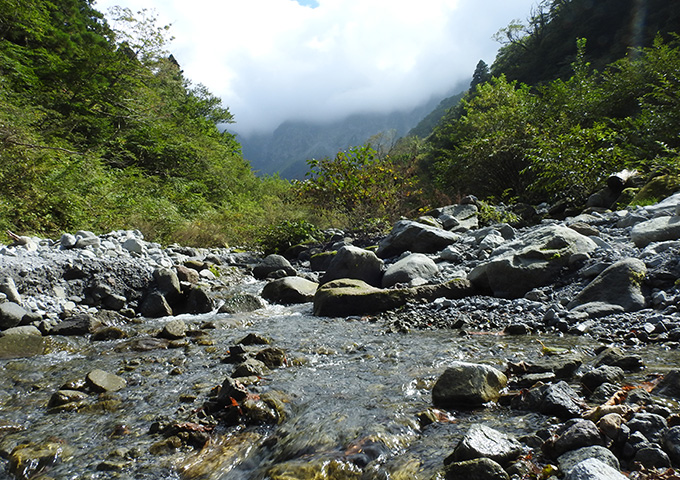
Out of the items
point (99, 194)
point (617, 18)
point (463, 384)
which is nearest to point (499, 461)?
point (463, 384)

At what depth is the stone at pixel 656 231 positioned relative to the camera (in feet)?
15.3

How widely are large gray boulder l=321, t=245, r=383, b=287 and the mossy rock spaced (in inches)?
203

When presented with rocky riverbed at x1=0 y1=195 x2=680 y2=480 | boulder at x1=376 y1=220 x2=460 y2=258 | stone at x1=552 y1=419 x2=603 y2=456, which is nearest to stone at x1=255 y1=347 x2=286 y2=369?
rocky riverbed at x1=0 y1=195 x2=680 y2=480

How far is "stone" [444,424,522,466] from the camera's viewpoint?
1.56m

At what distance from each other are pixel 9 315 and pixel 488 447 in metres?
5.21

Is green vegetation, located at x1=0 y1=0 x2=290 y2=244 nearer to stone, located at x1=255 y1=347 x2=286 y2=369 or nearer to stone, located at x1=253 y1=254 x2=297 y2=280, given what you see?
stone, located at x1=253 y1=254 x2=297 y2=280

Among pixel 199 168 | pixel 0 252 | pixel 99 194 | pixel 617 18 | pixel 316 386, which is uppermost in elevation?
pixel 617 18

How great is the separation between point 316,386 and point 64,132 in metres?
13.7

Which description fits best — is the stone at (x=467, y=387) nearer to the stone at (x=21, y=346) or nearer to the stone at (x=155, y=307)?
the stone at (x=21, y=346)

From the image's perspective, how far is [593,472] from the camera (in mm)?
1269

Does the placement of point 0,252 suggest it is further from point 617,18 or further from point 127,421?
point 617,18

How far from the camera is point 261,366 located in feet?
10.5

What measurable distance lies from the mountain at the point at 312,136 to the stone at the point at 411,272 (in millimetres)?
150581

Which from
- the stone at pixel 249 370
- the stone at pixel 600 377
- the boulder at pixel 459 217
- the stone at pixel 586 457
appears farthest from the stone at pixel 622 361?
the boulder at pixel 459 217
